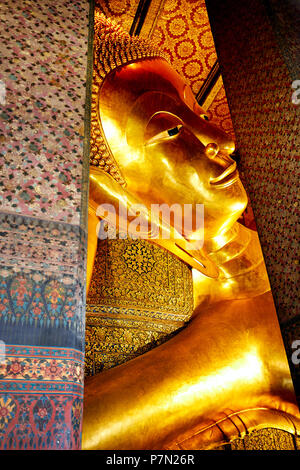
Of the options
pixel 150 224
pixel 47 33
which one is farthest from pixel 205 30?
pixel 47 33

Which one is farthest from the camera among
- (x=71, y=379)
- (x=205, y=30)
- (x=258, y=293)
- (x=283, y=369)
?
(x=205, y=30)

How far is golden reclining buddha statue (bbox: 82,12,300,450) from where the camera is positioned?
187 cm

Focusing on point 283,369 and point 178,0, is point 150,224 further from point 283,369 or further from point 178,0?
point 178,0

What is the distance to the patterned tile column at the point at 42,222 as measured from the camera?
37.1 inches

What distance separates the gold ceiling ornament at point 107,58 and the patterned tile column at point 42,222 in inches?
23.1

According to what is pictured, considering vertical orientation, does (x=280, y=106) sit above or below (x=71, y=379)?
above

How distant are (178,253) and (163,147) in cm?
61

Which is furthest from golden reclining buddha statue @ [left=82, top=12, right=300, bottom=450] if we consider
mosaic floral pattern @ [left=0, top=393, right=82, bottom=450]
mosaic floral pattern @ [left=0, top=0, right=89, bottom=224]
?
mosaic floral pattern @ [left=0, top=393, right=82, bottom=450]

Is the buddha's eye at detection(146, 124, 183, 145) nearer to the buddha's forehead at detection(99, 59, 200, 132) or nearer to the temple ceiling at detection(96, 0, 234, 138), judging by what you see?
the buddha's forehead at detection(99, 59, 200, 132)

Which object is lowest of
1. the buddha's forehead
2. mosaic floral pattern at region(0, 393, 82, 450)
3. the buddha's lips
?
mosaic floral pattern at region(0, 393, 82, 450)

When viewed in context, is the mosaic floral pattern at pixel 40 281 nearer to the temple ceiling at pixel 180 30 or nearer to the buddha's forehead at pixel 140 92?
the buddha's forehead at pixel 140 92

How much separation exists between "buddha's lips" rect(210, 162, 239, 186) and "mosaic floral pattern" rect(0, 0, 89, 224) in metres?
0.97

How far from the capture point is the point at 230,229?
101 inches
